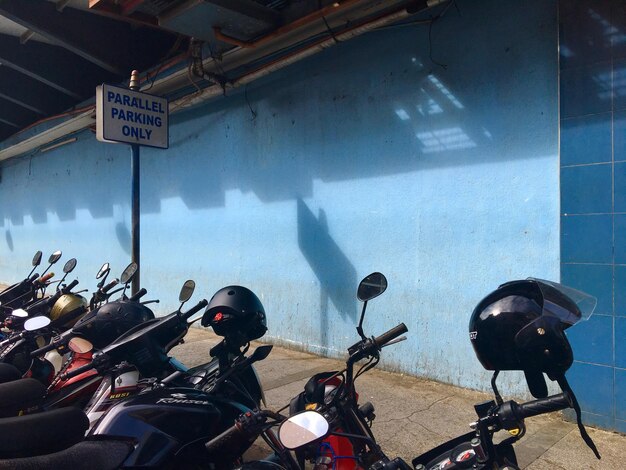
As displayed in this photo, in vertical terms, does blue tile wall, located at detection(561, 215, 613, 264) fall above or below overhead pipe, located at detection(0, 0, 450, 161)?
below

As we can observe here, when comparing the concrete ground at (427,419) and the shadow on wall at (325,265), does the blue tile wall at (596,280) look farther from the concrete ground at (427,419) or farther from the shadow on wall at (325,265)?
the shadow on wall at (325,265)

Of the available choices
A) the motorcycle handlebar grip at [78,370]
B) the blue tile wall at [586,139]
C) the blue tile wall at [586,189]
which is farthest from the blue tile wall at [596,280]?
the motorcycle handlebar grip at [78,370]

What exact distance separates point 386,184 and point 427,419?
2.39 meters

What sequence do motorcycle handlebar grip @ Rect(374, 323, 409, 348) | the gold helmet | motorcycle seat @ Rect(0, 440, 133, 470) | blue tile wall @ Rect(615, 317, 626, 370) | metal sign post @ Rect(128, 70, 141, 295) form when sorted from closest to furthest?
motorcycle seat @ Rect(0, 440, 133, 470), motorcycle handlebar grip @ Rect(374, 323, 409, 348), blue tile wall @ Rect(615, 317, 626, 370), the gold helmet, metal sign post @ Rect(128, 70, 141, 295)

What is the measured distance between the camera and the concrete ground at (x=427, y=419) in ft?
11.3

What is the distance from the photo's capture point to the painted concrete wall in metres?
4.37

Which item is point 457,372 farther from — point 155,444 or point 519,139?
point 155,444

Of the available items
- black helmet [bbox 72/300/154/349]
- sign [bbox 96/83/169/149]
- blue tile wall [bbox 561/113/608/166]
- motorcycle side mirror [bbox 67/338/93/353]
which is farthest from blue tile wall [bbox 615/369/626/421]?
sign [bbox 96/83/169/149]

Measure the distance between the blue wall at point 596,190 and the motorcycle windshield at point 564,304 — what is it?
7.06ft

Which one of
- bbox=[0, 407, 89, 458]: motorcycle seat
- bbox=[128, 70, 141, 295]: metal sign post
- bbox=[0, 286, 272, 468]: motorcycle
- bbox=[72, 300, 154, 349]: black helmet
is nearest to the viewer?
bbox=[0, 407, 89, 458]: motorcycle seat

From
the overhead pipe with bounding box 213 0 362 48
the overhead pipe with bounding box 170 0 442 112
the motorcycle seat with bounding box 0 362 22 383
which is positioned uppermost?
the overhead pipe with bounding box 213 0 362 48

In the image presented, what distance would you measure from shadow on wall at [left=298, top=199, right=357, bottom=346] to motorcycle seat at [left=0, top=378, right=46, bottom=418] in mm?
3407

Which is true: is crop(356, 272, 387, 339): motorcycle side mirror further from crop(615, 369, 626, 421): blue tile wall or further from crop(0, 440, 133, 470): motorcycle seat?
crop(615, 369, 626, 421): blue tile wall

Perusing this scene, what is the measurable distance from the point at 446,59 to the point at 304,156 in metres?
2.07
